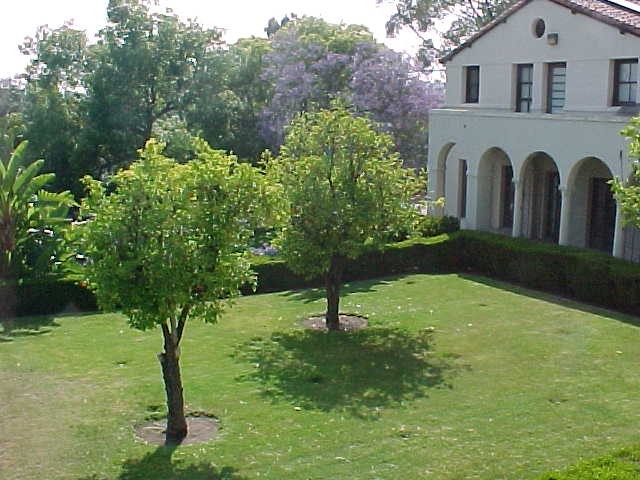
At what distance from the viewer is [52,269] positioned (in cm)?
2047

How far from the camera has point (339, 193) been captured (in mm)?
16781

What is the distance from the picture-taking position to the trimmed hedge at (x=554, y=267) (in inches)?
763

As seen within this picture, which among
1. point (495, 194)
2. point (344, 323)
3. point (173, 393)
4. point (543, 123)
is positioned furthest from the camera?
point (495, 194)

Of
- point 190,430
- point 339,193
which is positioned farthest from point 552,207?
point 190,430

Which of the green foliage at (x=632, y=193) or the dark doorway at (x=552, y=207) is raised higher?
the green foliage at (x=632, y=193)

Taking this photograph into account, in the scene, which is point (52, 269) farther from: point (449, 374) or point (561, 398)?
point (561, 398)

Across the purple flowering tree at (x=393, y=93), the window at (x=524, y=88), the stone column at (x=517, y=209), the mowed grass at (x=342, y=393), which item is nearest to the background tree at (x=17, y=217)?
the mowed grass at (x=342, y=393)

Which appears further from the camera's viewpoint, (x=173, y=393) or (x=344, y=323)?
(x=344, y=323)

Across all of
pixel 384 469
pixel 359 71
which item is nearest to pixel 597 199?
pixel 359 71

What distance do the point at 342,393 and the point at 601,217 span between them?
14841mm

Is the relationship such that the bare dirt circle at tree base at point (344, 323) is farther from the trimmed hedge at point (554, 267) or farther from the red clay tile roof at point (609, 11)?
the red clay tile roof at point (609, 11)

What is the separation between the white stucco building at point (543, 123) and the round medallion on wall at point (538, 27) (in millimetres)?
31

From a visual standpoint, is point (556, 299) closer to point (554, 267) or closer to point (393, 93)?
point (554, 267)

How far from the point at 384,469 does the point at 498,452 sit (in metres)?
1.62
